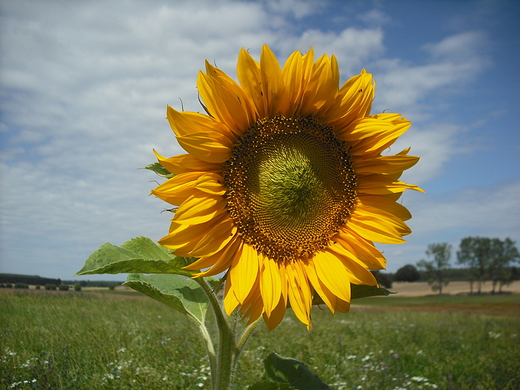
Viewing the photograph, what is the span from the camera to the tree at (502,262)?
2602 inches

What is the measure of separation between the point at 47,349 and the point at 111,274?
5.73 ft

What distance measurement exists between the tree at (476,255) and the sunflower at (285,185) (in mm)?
78526

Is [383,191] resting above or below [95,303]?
above

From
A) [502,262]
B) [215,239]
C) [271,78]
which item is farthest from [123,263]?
[502,262]

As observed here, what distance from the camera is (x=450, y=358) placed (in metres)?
5.89

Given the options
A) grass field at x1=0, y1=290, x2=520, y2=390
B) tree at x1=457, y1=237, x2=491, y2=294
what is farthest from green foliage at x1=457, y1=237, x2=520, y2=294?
grass field at x1=0, y1=290, x2=520, y2=390

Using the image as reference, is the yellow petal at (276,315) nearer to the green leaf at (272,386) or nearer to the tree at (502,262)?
the green leaf at (272,386)

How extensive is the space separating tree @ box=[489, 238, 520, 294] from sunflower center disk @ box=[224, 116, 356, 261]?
77.5 m

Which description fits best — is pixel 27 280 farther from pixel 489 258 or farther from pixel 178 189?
pixel 489 258

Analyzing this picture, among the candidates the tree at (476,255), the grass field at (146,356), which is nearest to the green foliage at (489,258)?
the tree at (476,255)

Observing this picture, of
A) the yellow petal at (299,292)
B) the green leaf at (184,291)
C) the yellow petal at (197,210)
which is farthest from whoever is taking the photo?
the green leaf at (184,291)

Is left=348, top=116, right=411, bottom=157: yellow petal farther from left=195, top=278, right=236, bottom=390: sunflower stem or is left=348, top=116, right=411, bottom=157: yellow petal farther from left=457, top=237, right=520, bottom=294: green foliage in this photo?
left=457, top=237, right=520, bottom=294: green foliage

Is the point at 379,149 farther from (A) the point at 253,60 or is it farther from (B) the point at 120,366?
(B) the point at 120,366

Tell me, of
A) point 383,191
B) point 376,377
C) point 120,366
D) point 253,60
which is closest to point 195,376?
point 120,366
